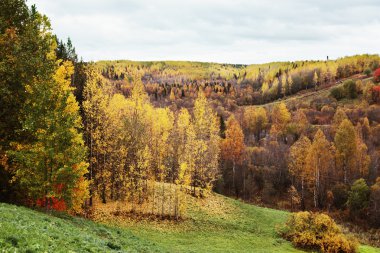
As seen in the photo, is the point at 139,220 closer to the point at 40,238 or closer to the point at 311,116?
the point at 40,238

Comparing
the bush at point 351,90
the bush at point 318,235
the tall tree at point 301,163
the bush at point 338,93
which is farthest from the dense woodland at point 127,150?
the bush at point 338,93

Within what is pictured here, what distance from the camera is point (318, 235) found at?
41.5 meters

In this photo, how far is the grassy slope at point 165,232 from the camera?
16.1 metres

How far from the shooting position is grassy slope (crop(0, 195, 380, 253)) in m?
16.1

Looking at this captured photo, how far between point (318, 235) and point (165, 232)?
1867 cm

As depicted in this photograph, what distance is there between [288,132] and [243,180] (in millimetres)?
34583

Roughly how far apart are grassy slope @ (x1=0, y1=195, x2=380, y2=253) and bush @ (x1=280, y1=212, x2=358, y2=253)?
1904 millimetres

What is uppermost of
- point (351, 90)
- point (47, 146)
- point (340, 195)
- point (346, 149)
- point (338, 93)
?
point (351, 90)

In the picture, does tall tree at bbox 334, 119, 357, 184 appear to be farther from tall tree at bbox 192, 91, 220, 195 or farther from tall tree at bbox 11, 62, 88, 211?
tall tree at bbox 11, 62, 88, 211

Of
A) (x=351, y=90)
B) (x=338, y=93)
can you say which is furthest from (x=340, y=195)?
(x=338, y=93)

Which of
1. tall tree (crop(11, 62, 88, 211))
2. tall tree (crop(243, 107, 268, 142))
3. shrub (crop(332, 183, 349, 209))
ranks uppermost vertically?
tall tree (crop(11, 62, 88, 211))

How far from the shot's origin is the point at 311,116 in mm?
128625

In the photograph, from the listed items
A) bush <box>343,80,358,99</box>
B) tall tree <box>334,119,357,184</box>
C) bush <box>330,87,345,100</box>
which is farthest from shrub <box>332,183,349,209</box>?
bush <box>330,87,345,100</box>

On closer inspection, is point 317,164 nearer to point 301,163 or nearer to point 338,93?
point 301,163
